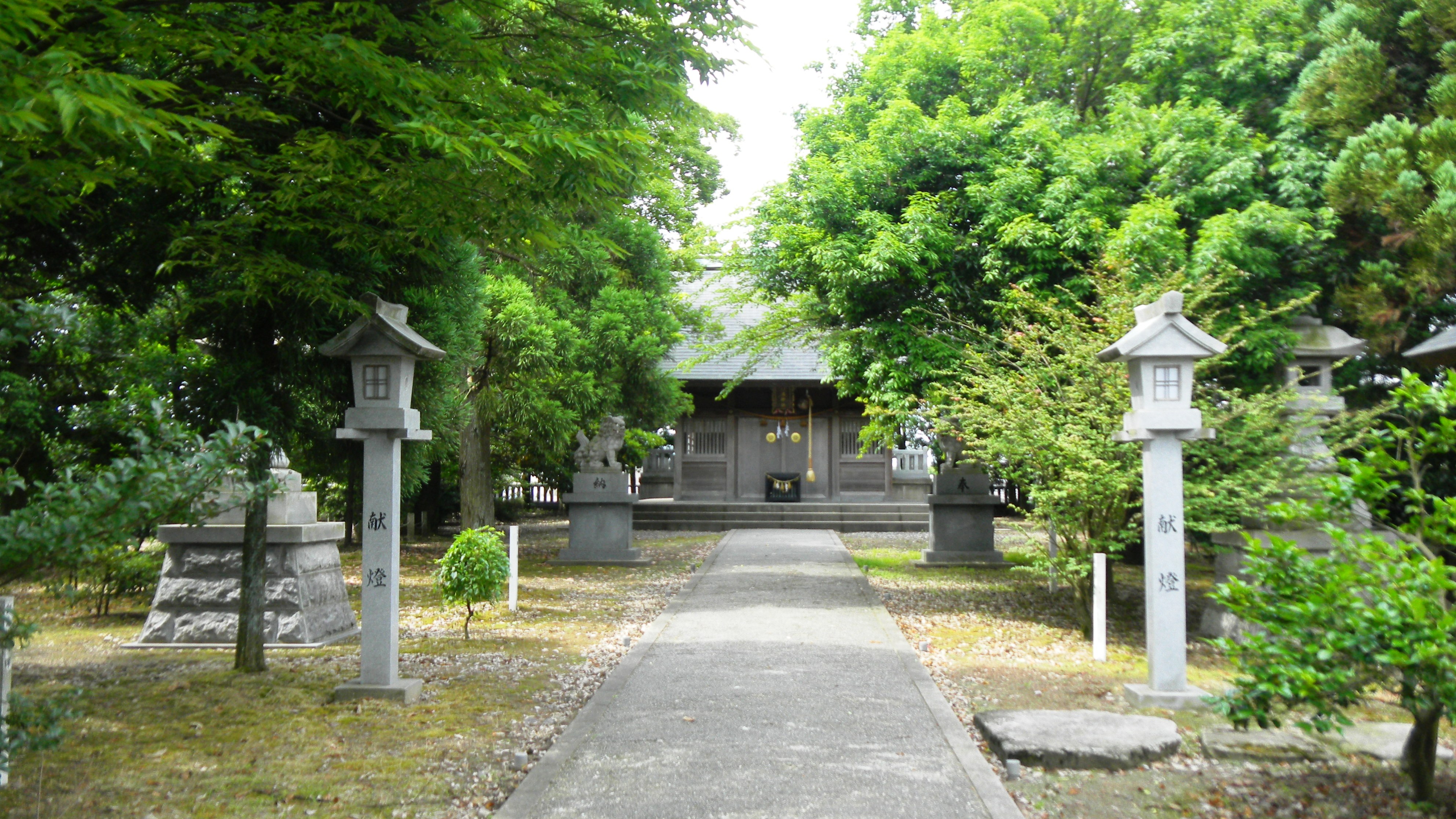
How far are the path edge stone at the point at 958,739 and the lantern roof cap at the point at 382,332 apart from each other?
4.08m

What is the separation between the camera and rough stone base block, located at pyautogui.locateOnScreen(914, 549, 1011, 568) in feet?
50.3

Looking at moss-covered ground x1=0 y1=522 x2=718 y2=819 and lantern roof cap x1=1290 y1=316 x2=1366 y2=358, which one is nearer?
moss-covered ground x1=0 y1=522 x2=718 y2=819

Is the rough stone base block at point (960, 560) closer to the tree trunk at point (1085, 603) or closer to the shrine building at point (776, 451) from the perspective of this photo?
the tree trunk at point (1085, 603)

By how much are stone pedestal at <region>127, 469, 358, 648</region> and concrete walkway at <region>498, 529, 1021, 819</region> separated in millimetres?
3124

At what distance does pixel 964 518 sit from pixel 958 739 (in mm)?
10249

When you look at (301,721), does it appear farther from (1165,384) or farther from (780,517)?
(780,517)

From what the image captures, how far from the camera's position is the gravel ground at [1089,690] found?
4.62 meters

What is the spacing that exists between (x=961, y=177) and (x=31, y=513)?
10040mm

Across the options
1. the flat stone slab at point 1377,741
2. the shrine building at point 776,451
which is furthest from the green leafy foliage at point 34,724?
the shrine building at point 776,451

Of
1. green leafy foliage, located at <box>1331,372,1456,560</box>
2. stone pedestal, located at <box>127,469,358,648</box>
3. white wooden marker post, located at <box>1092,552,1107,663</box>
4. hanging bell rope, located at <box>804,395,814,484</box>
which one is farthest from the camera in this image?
hanging bell rope, located at <box>804,395,814,484</box>

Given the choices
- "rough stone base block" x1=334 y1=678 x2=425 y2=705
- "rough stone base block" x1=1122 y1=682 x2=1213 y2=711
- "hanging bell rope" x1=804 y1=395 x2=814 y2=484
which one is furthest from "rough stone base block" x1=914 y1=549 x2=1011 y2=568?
"rough stone base block" x1=334 y1=678 x2=425 y2=705

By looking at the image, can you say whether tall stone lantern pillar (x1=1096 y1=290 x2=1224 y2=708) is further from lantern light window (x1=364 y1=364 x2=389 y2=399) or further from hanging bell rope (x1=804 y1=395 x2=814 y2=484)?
hanging bell rope (x1=804 y1=395 x2=814 y2=484)

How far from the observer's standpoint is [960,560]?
50.6ft

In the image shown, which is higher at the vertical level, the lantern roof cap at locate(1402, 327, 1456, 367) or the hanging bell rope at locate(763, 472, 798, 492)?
the lantern roof cap at locate(1402, 327, 1456, 367)
